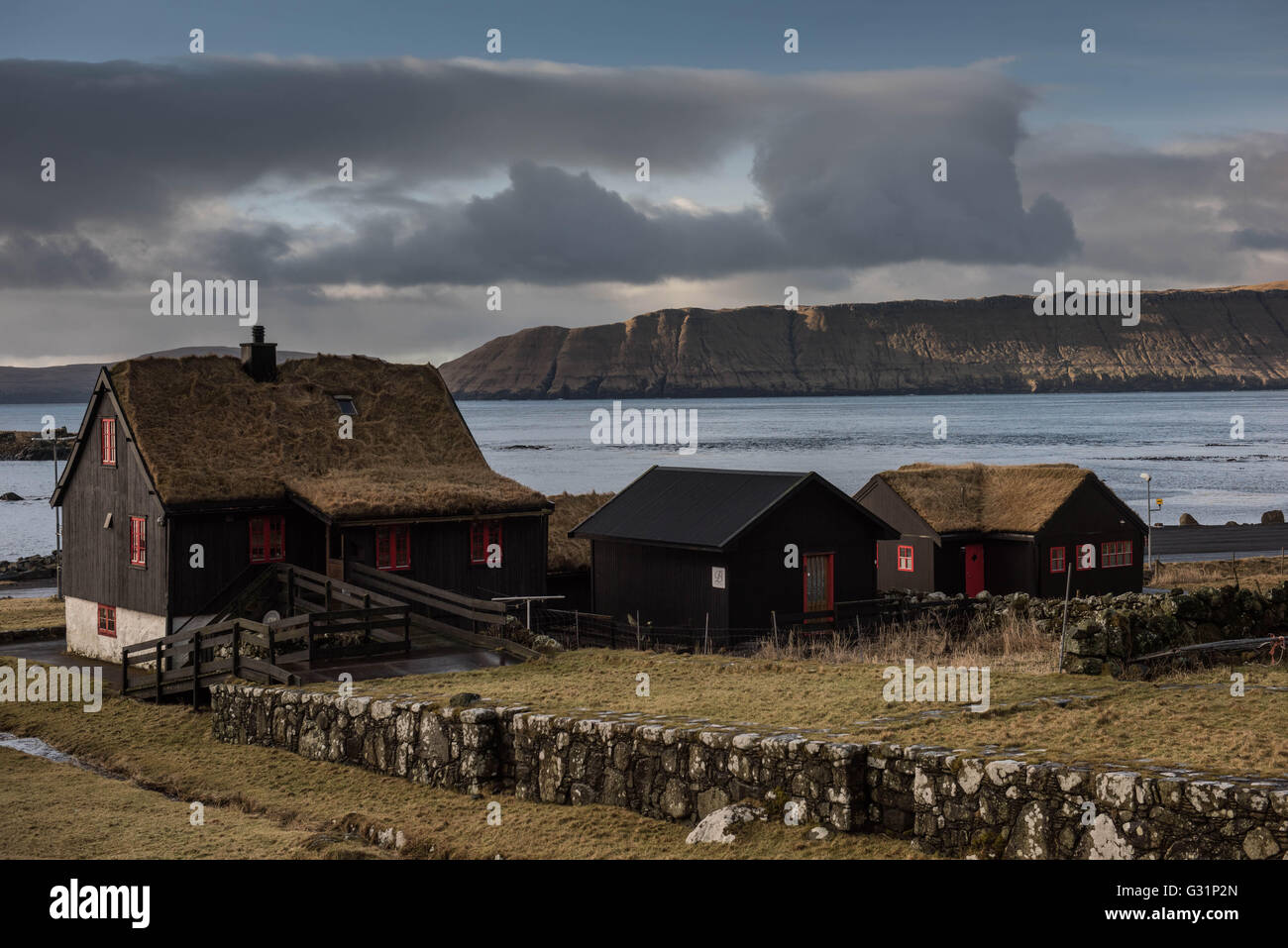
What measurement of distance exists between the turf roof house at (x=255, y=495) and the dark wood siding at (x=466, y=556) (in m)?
0.04

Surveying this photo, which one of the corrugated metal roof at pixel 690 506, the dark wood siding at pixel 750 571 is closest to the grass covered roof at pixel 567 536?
the corrugated metal roof at pixel 690 506

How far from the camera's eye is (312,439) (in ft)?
117

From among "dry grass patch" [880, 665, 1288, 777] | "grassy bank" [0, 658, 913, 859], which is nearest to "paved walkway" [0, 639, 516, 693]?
"grassy bank" [0, 658, 913, 859]

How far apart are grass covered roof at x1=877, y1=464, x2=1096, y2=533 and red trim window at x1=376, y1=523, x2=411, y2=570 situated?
1934 centimetres

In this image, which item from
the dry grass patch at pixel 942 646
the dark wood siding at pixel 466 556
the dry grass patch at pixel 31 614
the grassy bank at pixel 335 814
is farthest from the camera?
the dry grass patch at pixel 31 614

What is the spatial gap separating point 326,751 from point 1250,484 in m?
131

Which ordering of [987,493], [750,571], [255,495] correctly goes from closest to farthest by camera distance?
1. [255,495]
2. [750,571]
3. [987,493]

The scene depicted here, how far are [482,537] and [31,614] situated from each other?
21.0 metres

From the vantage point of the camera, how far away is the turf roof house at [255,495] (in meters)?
32.1

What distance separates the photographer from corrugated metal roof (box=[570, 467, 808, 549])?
110 feet

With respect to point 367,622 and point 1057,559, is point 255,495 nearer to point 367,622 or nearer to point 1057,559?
point 367,622

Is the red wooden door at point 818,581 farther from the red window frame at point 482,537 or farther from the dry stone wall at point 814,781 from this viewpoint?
the dry stone wall at point 814,781

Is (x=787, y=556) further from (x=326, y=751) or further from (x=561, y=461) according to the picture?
(x=561, y=461)

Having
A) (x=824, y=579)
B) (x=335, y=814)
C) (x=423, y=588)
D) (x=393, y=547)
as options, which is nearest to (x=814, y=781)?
(x=335, y=814)
